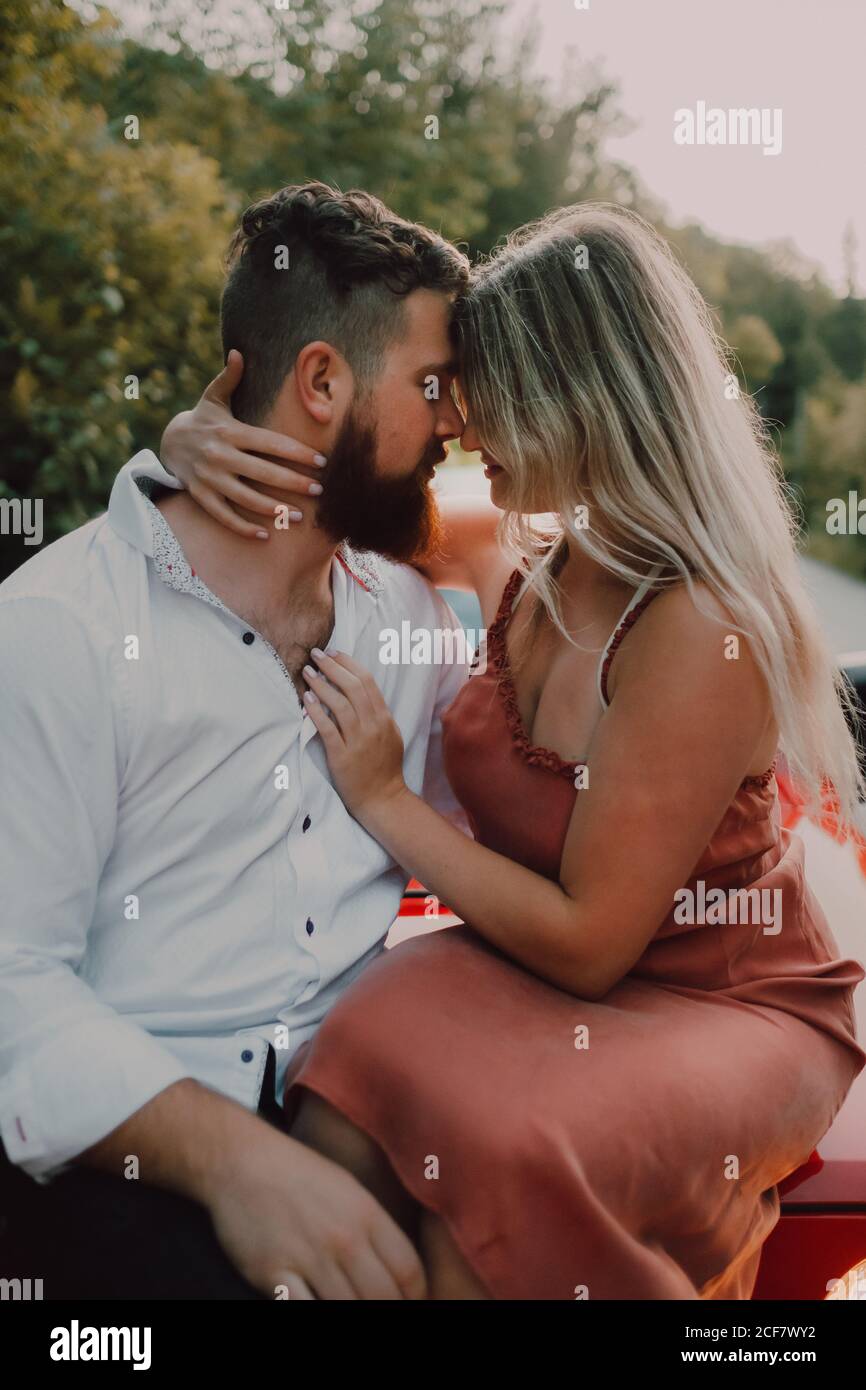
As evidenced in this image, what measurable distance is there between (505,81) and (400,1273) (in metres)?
11.5

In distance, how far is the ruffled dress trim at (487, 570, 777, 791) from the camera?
1.80 meters

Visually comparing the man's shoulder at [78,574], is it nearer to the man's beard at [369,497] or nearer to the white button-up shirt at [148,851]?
the white button-up shirt at [148,851]

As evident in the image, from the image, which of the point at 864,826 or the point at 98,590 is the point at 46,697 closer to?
the point at 98,590

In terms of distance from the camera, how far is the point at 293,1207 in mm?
1530

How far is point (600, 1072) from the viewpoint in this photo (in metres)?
1.55

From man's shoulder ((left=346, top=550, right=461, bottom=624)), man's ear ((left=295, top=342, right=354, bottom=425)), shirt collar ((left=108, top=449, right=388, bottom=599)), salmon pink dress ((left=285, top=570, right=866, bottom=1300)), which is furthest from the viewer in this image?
man's shoulder ((left=346, top=550, right=461, bottom=624))

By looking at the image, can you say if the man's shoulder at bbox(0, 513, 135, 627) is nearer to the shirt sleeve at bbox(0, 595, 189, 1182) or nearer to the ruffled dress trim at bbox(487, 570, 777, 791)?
the shirt sleeve at bbox(0, 595, 189, 1182)

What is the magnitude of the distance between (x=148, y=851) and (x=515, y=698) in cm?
63

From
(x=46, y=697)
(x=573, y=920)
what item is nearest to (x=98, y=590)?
(x=46, y=697)

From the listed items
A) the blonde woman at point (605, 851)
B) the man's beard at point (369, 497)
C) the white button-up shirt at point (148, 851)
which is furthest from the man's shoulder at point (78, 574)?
the man's beard at point (369, 497)

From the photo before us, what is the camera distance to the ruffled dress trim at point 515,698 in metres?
1.80

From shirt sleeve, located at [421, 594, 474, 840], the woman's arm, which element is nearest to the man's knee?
the woman's arm

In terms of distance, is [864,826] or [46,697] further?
[864,826]

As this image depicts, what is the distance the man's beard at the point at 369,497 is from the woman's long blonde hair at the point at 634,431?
0.18 m
